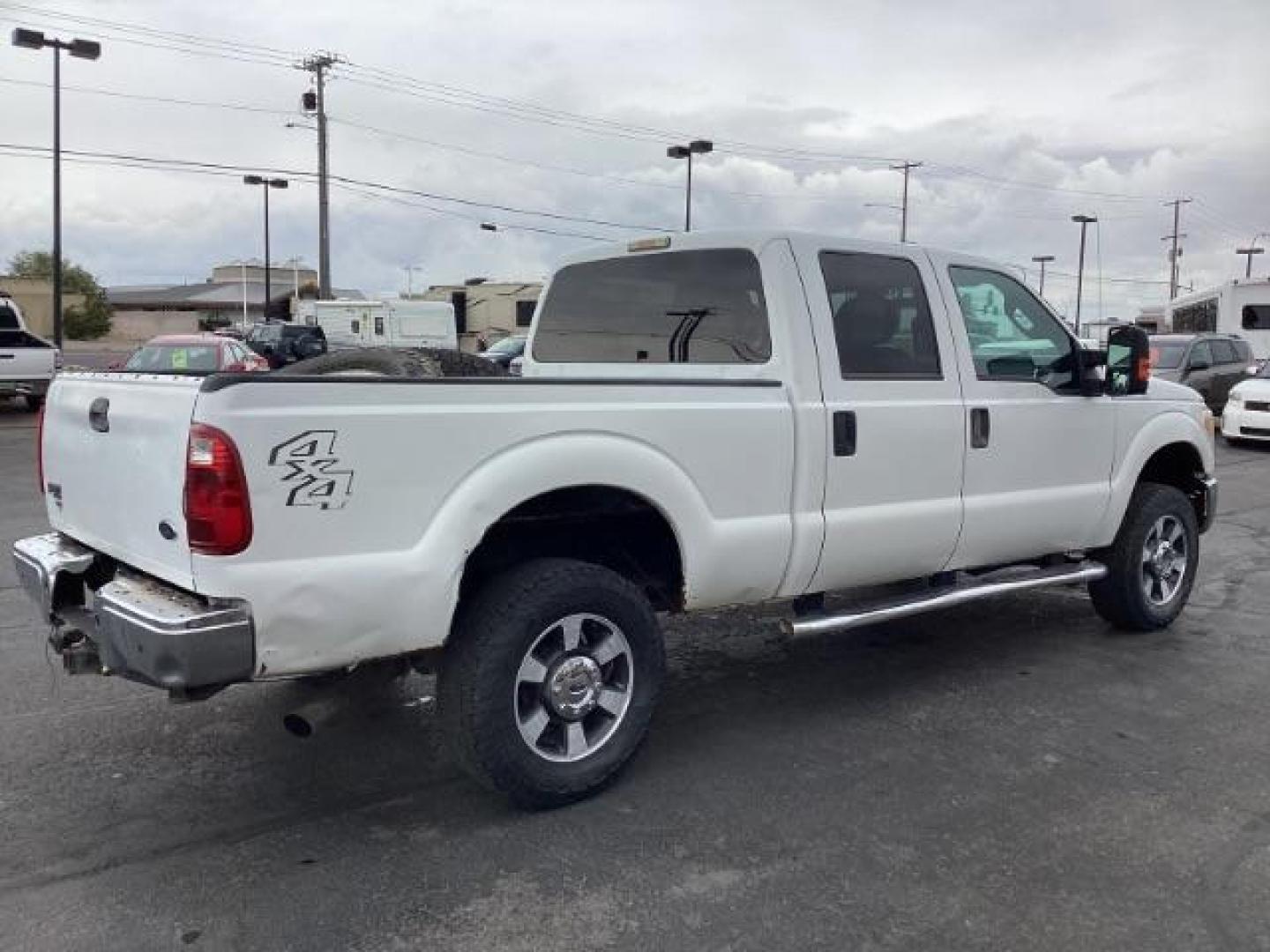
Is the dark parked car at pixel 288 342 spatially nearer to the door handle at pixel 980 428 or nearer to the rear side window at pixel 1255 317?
the rear side window at pixel 1255 317

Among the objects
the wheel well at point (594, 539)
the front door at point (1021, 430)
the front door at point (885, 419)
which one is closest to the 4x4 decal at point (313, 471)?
the wheel well at point (594, 539)

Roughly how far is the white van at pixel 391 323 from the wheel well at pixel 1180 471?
30.1 m

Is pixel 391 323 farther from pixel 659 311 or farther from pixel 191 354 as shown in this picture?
pixel 659 311

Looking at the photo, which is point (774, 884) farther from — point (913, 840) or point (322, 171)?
point (322, 171)

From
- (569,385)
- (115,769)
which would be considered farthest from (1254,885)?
(115,769)

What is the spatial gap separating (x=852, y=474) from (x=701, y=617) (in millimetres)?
2176

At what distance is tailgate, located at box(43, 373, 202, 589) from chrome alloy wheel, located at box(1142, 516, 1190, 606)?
491cm

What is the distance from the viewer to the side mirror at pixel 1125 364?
5.50m

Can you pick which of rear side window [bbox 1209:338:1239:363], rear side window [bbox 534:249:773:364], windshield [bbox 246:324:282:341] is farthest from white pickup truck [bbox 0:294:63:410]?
rear side window [bbox 1209:338:1239:363]

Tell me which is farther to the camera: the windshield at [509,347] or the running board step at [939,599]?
the windshield at [509,347]

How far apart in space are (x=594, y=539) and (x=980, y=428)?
1902mm

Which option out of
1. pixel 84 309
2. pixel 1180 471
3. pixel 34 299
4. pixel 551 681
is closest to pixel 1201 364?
pixel 1180 471

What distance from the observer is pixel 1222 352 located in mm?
19578

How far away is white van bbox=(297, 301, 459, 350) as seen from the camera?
3572 centimetres
